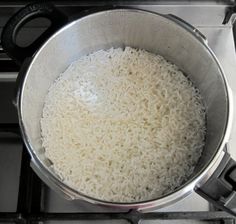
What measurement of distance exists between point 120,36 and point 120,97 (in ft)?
0.36

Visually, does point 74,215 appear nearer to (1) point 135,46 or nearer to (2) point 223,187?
(2) point 223,187

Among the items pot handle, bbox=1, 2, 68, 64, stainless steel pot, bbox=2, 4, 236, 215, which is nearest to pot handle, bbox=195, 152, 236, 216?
stainless steel pot, bbox=2, 4, 236, 215

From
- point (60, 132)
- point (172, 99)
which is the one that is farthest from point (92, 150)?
point (172, 99)

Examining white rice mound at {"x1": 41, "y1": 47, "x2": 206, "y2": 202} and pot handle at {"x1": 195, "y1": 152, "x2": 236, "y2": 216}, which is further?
white rice mound at {"x1": 41, "y1": 47, "x2": 206, "y2": 202}

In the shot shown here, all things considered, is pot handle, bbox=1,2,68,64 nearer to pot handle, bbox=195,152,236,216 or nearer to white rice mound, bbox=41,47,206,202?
white rice mound, bbox=41,47,206,202

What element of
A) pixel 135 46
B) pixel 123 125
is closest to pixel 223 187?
pixel 123 125

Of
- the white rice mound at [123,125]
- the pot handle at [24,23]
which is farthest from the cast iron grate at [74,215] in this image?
the pot handle at [24,23]

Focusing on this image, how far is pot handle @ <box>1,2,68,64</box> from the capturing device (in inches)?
25.0

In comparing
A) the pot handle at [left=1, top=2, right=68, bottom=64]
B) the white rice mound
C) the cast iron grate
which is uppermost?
the pot handle at [left=1, top=2, right=68, bottom=64]

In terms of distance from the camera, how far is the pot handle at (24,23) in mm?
636

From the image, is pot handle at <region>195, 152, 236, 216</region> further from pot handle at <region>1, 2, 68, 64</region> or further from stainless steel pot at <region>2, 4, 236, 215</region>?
pot handle at <region>1, 2, 68, 64</region>

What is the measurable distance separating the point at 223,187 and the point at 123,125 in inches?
8.1

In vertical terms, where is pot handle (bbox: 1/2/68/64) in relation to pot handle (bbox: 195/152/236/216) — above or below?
above

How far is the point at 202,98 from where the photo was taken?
29.0 inches
